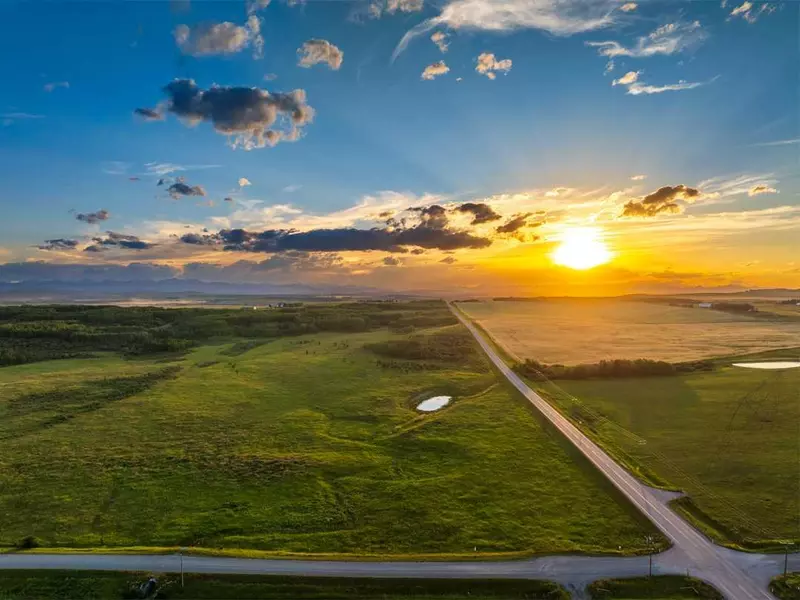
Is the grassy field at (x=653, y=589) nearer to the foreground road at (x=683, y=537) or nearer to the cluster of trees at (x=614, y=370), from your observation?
the foreground road at (x=683, y=537)

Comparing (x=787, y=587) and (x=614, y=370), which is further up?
(x=614, y=370)

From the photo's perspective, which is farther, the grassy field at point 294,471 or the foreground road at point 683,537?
the grassy field at point 294,471

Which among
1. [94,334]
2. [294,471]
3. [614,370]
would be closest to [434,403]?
[294,471]

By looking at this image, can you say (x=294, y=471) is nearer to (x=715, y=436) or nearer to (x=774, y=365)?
(x=715, y=436)

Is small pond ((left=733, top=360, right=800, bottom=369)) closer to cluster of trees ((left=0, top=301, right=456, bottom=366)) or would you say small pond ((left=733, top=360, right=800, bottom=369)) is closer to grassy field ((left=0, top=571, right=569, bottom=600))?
grassy field ((left=0, top=571, right=569, bottom=600))

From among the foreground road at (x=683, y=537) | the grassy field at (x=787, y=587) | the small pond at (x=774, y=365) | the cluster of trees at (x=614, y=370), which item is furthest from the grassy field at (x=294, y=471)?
the small pond at (x=774, y=365)
